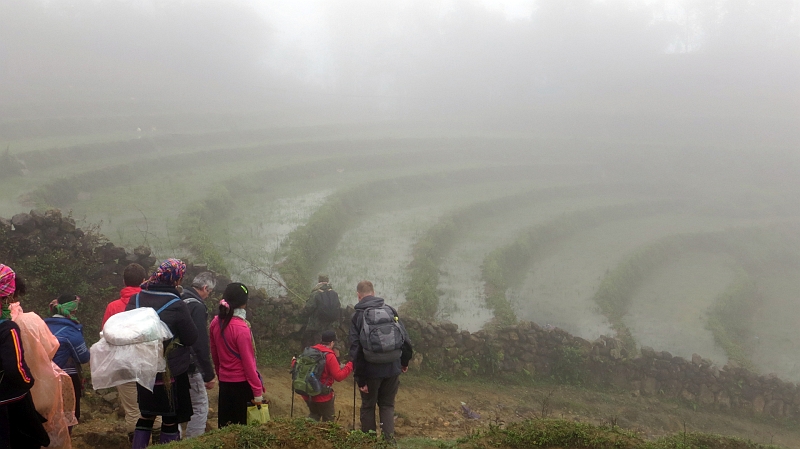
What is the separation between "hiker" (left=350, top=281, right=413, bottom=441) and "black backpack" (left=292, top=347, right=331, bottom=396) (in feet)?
1.52

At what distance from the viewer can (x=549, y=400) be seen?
11117 mm

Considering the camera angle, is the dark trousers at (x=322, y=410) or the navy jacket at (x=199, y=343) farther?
the dark trousers at (x=322, y=410)

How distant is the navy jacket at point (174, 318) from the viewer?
14.7 ft

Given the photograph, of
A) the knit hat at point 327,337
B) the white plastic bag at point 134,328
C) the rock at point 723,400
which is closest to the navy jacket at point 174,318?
the white plastic bag at point 134,328

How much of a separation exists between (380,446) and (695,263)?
2189 centimetres

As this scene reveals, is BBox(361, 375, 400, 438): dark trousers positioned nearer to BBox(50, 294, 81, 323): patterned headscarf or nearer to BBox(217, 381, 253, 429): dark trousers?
BBox(217, 381, 253, 429): dark trousers

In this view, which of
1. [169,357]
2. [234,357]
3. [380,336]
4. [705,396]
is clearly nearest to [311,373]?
[380,336]

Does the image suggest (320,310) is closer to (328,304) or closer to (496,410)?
(328,304)

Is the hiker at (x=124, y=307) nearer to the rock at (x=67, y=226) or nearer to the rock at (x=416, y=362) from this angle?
the rock at (x=67, y=226)

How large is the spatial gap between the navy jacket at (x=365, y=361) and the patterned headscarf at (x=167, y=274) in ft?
6.38

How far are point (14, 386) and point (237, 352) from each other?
1.77 metres

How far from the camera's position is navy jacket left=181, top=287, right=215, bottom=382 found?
15.8 feet

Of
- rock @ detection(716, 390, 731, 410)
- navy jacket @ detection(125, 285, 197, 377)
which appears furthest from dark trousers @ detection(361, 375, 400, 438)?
rock @ detection(716, 390, 731, 410)

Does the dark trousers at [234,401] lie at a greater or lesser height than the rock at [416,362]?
greater
